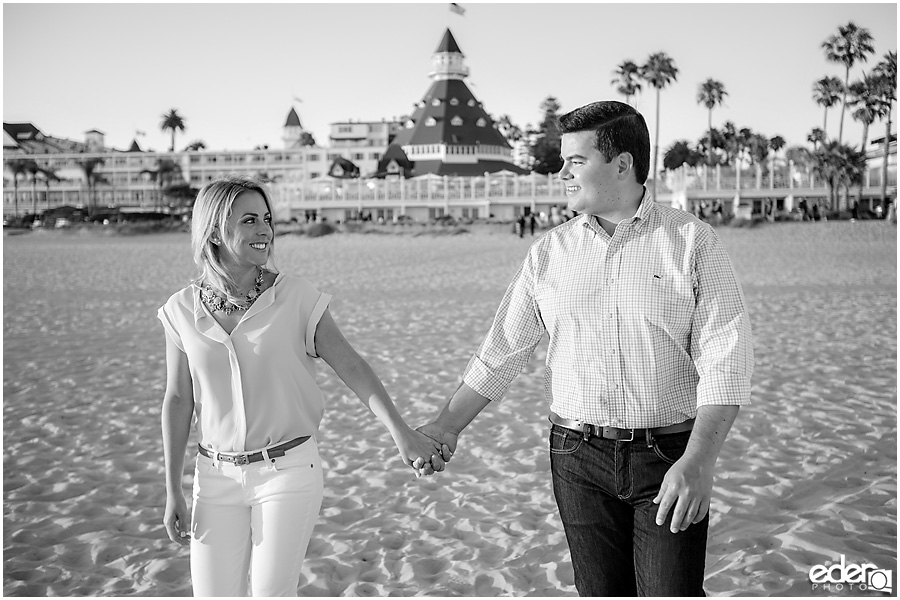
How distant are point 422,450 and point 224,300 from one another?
0.79 m

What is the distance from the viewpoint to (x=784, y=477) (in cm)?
584

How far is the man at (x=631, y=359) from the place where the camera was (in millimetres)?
2590

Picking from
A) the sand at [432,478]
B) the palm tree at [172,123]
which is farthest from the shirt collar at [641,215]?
the palm tree at [172,123]

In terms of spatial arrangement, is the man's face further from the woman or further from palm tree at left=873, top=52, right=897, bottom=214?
palm tree at left=873, top=52, right=897, bottom=214

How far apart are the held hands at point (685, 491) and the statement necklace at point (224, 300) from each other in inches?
53.1

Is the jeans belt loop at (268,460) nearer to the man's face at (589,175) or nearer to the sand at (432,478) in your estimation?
the man's face at (589,175)

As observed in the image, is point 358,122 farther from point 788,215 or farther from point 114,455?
point 114,455

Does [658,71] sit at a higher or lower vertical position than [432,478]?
higher

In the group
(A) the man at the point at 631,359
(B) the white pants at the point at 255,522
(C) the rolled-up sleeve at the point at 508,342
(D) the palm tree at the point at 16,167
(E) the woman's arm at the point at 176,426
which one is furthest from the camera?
(D) the palm tree at the point at 16,167

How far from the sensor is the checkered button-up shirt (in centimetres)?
260

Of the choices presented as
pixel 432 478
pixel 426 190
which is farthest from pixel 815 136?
pixel 432 478

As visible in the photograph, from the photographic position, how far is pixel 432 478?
609 centimetres

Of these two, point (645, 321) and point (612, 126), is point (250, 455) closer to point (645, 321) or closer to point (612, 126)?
point (645, 321)

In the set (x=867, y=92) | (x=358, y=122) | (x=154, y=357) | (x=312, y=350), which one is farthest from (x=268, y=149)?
(x=312, y=350)
